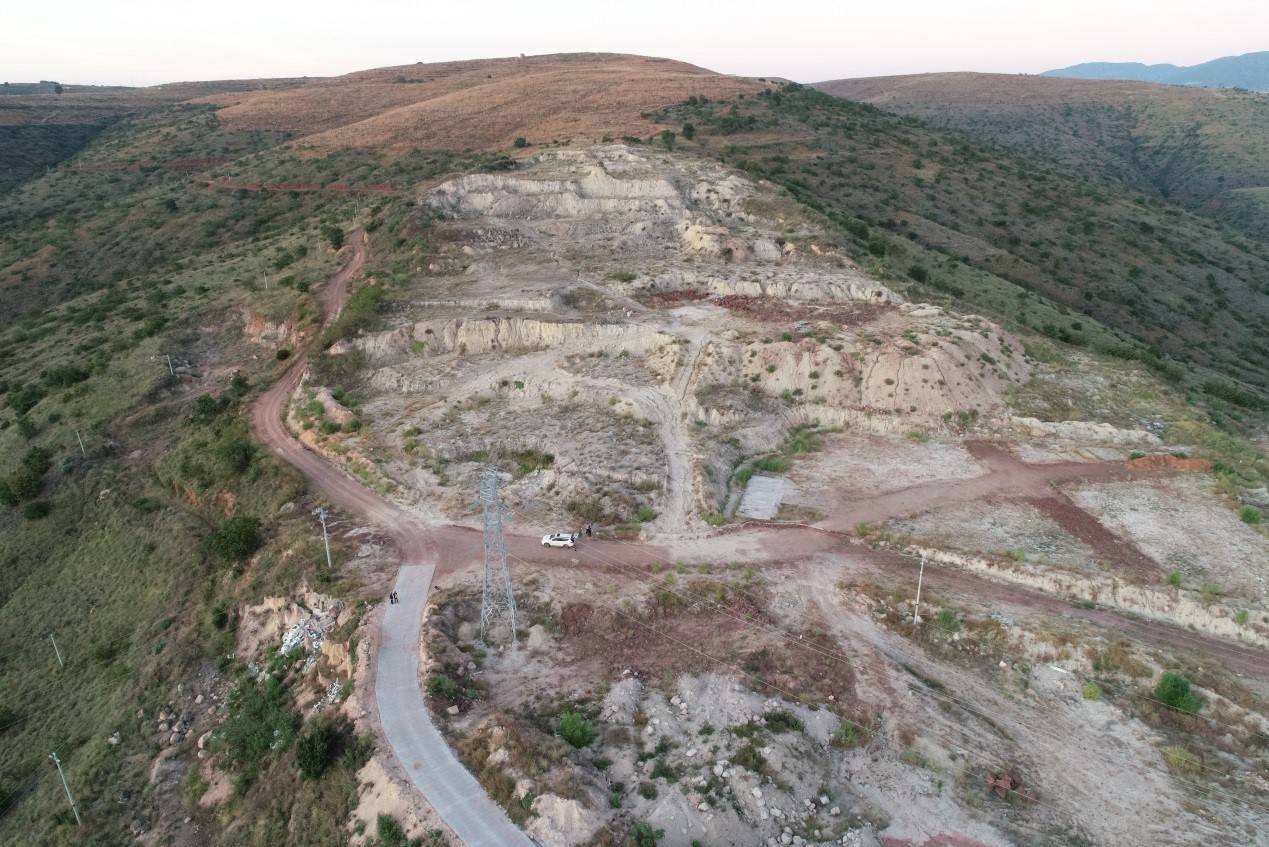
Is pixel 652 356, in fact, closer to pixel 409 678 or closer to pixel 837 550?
pixel 837 550

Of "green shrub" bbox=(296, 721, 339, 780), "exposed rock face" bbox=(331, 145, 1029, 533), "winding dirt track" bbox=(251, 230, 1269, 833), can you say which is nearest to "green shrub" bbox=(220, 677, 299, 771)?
"green shrub" bbox=(296, 721, 339, 780)

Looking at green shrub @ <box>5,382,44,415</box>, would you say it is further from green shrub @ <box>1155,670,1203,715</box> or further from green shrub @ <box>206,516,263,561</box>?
green shrub @ <box>1155,670,1203,715</box>

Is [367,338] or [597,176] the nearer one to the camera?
[367,338]

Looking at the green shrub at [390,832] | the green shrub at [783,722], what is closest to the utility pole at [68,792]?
the green shrub at [390,832]

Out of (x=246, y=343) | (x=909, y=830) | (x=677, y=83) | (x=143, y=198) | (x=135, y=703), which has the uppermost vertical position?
(x=677, y=83)

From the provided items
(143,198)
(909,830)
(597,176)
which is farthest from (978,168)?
(143,198)

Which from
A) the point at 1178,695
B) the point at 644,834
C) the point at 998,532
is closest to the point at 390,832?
the point at 644,834

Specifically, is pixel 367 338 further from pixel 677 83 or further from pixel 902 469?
pixel 677 83
